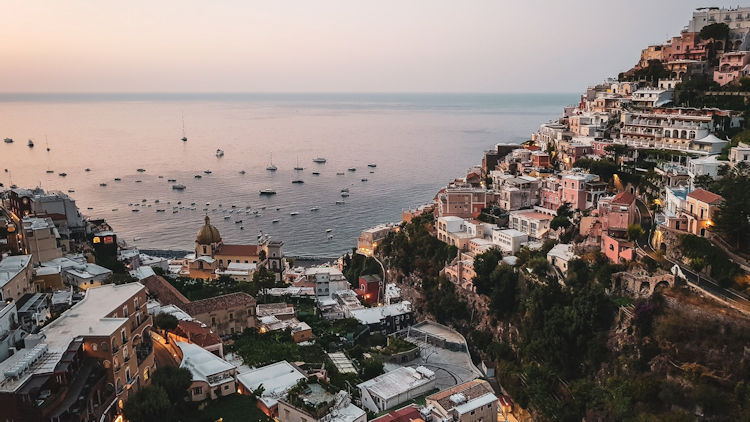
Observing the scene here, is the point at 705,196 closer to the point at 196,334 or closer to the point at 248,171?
the point at 196,334

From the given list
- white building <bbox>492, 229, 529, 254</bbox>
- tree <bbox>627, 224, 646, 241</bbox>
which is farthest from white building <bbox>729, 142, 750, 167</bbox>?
white building <bbox>492, 229, 529, 254</bbox>

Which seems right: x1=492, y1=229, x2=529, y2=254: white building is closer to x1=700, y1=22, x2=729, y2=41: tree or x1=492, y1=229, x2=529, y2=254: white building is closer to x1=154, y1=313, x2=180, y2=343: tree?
x1=154, y1=313, x2=180, y2=343: tree

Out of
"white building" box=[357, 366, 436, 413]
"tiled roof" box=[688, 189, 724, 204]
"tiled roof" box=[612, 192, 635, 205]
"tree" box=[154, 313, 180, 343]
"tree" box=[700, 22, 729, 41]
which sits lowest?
"white building" box=[357, 366, 436, 413]

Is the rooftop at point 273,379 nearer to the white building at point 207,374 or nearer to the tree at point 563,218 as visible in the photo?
the white building at point 207,374

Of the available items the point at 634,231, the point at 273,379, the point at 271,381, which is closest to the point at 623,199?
the point at 634,231

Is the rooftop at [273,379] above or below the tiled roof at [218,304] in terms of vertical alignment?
below

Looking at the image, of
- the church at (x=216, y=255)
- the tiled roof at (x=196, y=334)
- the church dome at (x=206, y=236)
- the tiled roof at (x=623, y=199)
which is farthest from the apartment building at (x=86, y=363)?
the tiled roof at (x=623, y=199)

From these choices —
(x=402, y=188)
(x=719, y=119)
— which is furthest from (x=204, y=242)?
(x=402, y=188)
